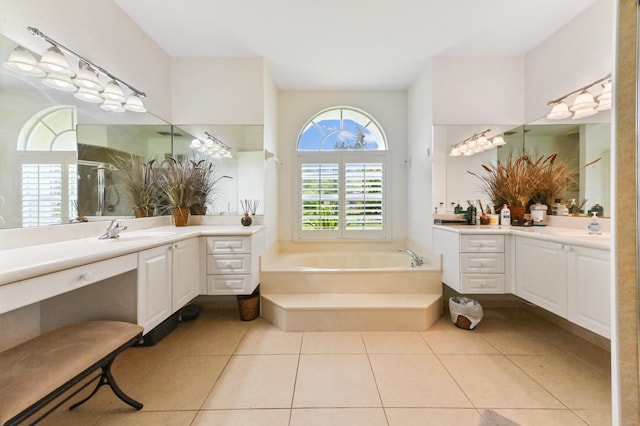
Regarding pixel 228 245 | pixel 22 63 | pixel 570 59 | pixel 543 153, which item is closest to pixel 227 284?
pixel 228 245

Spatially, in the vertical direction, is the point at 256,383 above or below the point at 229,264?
below

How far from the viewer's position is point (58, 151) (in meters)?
1.52

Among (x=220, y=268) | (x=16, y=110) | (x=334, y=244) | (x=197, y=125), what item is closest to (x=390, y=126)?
(x=334, y=244)

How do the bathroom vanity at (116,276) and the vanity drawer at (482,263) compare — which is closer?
the bathroom vanity at (116,276)

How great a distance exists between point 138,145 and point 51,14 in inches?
36.4

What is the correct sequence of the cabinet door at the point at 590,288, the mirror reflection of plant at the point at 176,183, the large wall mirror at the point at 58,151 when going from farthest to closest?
the mirror reflection of plant at the point at 176,183, the cabinet door at the point at 590,288, the large wall mirror at the point at 58,151

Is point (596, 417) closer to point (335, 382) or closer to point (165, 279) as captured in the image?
point (335, 382)

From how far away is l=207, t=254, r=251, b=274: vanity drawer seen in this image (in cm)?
221

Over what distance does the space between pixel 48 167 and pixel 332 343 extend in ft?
7.12

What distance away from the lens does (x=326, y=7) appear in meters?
1.99

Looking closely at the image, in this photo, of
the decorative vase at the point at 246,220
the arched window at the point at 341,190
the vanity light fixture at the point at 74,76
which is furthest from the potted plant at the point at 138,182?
the arched window at the point at 341,190

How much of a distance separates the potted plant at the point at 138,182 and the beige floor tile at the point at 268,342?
1.43 meters

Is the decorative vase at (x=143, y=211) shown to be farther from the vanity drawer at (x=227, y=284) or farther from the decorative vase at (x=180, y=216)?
the vanity drawer at (x=227, y=284)

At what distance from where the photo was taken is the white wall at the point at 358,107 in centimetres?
346
